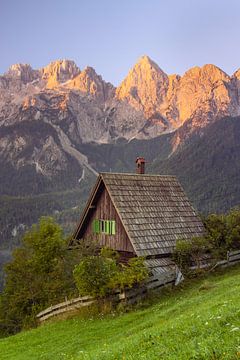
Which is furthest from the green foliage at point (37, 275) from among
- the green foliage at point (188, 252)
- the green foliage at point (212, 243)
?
the green foliage at point (212, 243)

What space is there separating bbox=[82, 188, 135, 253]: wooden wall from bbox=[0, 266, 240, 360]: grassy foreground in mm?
6672

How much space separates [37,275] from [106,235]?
22.1 ft

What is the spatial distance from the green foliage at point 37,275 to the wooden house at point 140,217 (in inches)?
148

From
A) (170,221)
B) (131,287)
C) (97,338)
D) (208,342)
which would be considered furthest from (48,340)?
(170,221)

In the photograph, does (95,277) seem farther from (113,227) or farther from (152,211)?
(152,211)

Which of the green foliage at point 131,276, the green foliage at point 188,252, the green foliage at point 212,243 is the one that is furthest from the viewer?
the green foliage at point 212,243

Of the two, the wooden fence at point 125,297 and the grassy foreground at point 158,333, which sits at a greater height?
the wooden fence at point 125,297

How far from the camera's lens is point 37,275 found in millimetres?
37094

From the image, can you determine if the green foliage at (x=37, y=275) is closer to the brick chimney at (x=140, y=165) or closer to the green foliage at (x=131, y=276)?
the green foliage at (x=131, y=276)

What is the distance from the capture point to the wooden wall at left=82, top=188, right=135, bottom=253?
35406mm

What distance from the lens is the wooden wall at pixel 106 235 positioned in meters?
35.4

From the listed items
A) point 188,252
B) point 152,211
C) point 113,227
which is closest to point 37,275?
point 113,227

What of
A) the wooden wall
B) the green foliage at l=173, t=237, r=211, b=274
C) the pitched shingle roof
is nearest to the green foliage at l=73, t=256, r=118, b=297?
the pitched shingle roof

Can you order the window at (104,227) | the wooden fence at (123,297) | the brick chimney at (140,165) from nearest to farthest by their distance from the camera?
1. the wooden fence at (123,297)
2. the window at (104,227)
3. the brick chimney at (140,165)
